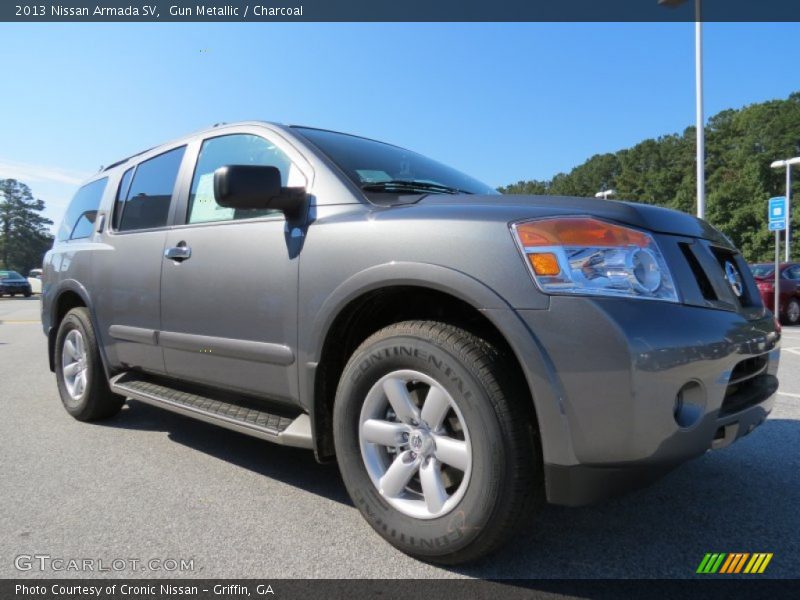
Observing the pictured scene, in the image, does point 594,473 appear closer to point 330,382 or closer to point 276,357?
point 330,382

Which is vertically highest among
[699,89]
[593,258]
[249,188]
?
[699,89]

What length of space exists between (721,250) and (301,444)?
1.85m

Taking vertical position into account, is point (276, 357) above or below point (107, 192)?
below

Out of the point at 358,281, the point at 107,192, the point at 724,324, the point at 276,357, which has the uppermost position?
the point at 107,192

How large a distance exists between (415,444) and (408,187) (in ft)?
4.03

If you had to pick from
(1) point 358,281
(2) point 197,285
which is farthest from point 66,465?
(1) point 358,281

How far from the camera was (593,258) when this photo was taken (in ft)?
5.83

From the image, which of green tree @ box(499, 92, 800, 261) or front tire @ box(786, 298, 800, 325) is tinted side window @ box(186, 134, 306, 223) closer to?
front tire @ box(786, 298, 800, 325)

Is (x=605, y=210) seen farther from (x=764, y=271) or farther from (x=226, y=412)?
(x=764, y=271)

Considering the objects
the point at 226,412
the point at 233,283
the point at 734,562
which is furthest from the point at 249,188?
the point at 734,562

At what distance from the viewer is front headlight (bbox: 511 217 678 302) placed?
174 cm

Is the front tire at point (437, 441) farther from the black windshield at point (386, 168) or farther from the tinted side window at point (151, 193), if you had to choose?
the tinted side window at point (151, 193)

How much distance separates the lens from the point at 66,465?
312 cm

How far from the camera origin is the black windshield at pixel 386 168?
8.71ft
